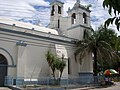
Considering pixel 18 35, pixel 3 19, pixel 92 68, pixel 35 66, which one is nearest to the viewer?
pixel 18 35

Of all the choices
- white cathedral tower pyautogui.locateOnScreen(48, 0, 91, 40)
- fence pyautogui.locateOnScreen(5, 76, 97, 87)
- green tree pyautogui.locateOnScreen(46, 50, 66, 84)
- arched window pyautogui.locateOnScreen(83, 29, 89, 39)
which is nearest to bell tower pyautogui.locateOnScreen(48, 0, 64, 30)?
white cathedral tower pyautogui.locateOnScreen(48, 0, 91, 40)

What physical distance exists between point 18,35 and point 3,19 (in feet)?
14.5

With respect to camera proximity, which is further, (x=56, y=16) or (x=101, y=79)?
(x=56, y=16)

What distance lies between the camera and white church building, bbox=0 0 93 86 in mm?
19062

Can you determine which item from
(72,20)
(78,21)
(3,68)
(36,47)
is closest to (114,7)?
(3,68)

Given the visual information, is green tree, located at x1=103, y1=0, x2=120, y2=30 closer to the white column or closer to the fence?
the fence

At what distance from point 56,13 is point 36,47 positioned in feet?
34.4

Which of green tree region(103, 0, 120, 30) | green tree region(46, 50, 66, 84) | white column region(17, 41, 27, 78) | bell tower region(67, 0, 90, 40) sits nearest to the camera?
green tree region(103, 0, 120, 30)

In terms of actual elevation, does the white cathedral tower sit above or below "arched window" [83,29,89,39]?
above

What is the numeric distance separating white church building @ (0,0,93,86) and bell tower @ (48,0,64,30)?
0.18 meters

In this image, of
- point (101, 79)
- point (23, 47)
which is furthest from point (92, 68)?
point (23, 47)

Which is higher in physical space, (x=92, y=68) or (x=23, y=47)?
(x=23, y=47)

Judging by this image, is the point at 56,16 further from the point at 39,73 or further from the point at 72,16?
the point at 39,73

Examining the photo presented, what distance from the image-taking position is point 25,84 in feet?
61.5
